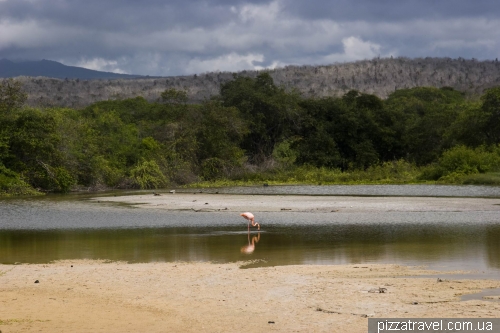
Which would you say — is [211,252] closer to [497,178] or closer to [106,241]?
[106,241]

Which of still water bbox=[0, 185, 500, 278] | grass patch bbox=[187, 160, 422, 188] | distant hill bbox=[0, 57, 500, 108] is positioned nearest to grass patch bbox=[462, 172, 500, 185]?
grass patch bbox=[187, 160, 422, 188]

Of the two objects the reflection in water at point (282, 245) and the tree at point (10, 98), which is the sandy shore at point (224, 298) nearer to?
the reflection in water at point (282, 245)

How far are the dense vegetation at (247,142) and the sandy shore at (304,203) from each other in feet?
29.1

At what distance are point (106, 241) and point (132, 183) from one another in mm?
27017

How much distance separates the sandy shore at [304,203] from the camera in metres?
28.4

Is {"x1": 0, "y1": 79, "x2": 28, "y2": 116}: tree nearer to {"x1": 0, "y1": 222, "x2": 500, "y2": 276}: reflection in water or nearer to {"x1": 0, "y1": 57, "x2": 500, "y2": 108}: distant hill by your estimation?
{"x1": 0, "y1": 222, "x2": 500, "y2": 276}: reflection in water

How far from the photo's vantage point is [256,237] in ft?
65.8

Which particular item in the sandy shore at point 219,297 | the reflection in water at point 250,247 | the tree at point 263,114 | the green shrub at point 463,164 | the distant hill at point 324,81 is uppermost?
the distant hill at point 324,81

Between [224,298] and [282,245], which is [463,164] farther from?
[224,298]

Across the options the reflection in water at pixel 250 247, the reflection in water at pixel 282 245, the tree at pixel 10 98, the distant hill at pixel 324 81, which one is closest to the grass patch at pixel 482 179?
the reflection in water at pixel 282 245

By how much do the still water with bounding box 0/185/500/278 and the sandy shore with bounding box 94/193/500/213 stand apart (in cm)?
168

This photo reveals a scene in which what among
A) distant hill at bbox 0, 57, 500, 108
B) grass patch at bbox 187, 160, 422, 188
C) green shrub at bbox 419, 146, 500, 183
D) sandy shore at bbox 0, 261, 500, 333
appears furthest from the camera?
distant hill at bbox 0, 57, 500, 108

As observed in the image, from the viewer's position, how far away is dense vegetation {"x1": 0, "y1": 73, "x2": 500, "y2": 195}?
143 ft

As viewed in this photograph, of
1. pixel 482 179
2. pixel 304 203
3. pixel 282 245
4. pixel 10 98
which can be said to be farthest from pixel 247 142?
pixel 282 245
